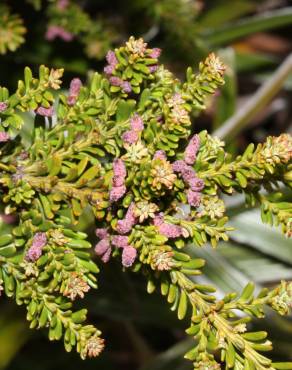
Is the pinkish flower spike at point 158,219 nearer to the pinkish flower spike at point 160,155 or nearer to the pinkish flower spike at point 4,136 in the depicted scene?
the pinkish flower spike at point 160,155

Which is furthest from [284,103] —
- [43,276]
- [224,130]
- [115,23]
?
[43,276]

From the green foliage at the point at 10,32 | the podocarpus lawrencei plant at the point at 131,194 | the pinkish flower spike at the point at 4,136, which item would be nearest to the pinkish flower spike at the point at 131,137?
the podocarpus lawrencei plant at the point at 131,194

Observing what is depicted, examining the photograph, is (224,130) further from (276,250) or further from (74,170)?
(74,170)

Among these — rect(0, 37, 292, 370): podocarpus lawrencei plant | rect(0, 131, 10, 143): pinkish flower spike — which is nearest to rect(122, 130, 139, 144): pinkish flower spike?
rect(0, 37, 292, 370): podocarpus lawrencei plant

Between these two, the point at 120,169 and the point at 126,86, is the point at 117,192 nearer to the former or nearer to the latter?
the point at 120,169

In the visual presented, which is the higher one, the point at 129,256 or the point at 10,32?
the point at 10,32

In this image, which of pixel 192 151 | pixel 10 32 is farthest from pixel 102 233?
pixel 10 32

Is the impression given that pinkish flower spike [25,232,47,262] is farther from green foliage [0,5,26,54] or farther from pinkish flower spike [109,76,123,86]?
green foliage [0,5,26,54]
